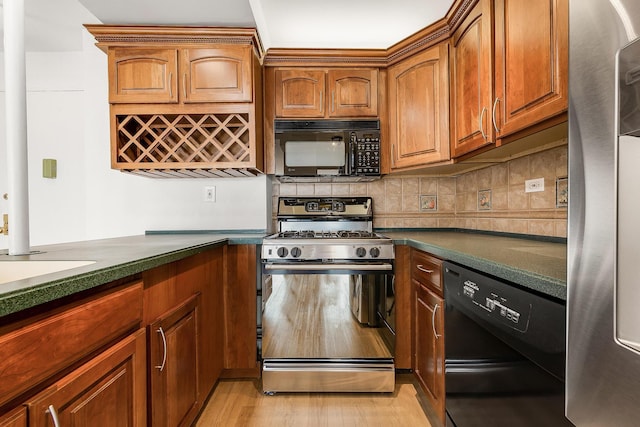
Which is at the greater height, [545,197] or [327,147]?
[327,147]

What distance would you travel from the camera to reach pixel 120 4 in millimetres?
1812

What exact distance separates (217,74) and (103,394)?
1779 mm

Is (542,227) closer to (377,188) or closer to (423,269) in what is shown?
(423,269)

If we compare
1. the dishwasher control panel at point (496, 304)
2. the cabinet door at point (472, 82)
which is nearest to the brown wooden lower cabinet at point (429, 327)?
the dishwasher control panel at point (496, 304)

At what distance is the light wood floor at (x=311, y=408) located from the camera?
5.39 ft

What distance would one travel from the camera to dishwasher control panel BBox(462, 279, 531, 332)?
865 millimetres

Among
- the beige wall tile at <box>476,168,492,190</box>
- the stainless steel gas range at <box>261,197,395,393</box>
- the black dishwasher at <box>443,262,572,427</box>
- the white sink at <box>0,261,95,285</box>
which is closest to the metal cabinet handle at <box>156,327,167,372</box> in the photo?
the white sink at <box>0,261,95,285</box>

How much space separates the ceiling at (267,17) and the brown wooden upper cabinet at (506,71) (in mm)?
525

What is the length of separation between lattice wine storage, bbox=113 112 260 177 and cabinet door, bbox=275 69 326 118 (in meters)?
0.34

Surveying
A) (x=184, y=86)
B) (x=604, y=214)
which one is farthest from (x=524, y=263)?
(x=184, y=86)

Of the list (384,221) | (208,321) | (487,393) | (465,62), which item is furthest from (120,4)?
(487,393)

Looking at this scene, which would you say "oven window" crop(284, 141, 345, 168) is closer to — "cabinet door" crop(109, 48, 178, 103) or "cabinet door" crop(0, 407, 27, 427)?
"cabinet door" crop(109, 48, 178, 103)

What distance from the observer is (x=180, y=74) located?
6.63ft

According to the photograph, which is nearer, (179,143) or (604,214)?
(604,214)
